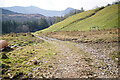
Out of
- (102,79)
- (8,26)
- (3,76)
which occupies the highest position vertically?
(8,26)

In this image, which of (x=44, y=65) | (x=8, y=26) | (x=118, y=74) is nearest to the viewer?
(x=118, y=74)

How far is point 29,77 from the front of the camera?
7.82 m

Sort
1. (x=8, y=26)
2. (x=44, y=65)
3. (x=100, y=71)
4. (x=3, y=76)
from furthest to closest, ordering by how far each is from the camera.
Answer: (x=8, y=26)
(x=44, y=65)
(x=100, y=71)
(x=3, y=76)

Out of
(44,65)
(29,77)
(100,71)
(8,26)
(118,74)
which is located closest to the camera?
(29,77)

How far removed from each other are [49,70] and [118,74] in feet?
23.7

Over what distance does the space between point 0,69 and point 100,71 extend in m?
10.4

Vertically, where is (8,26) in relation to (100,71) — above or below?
above

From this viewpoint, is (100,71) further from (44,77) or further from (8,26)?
(8,26)

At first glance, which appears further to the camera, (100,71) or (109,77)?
(100,71)

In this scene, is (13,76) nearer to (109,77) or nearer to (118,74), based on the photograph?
(109,77)

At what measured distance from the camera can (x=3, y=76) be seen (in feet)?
24.1

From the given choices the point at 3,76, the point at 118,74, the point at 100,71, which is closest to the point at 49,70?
the point at 3,76

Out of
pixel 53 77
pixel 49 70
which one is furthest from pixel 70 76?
pixel 49 70

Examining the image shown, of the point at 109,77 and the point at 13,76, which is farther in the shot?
the point at 109,77
